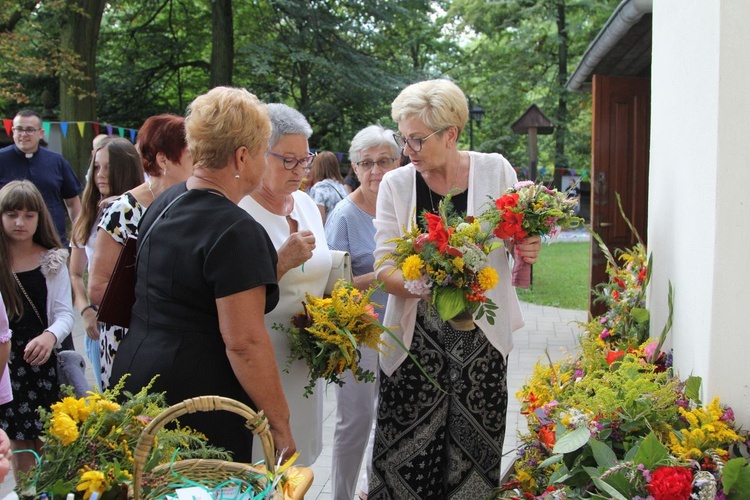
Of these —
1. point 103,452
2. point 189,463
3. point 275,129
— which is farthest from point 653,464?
point 275,129

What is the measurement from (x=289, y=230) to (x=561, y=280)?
1317 cm

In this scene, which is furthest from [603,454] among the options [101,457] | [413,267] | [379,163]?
[379,163]

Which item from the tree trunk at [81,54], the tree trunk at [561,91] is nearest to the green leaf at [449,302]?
the tree trunk at [81,54]

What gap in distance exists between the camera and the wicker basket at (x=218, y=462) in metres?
1.79

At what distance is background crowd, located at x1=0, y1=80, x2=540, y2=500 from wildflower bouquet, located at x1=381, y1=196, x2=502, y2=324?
13 centimetres

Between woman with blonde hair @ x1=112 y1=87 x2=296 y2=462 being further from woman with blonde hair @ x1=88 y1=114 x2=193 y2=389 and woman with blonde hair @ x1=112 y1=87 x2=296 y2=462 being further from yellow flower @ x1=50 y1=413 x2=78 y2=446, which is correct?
woman with blonde hair @ x1=88 y1=114 x2=193 y2=389

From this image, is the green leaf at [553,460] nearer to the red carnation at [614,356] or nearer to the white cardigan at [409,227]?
the red carnation at [614,356]

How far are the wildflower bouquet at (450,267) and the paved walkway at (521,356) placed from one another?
0.66 metres

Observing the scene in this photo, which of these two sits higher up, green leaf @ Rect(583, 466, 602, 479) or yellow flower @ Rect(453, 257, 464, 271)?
yellow flower @ Rect(453, 257, 464, 271)

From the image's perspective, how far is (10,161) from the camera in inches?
304

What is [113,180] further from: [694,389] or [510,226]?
[694,389]

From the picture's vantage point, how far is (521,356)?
27.3 feet

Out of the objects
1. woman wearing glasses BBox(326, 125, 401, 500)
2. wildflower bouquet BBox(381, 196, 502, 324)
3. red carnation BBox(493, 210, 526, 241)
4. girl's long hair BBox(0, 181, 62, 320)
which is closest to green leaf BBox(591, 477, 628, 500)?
wildflower bouquet BBox(381, 196, 502, 324)

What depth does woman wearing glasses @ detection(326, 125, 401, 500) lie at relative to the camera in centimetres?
397
